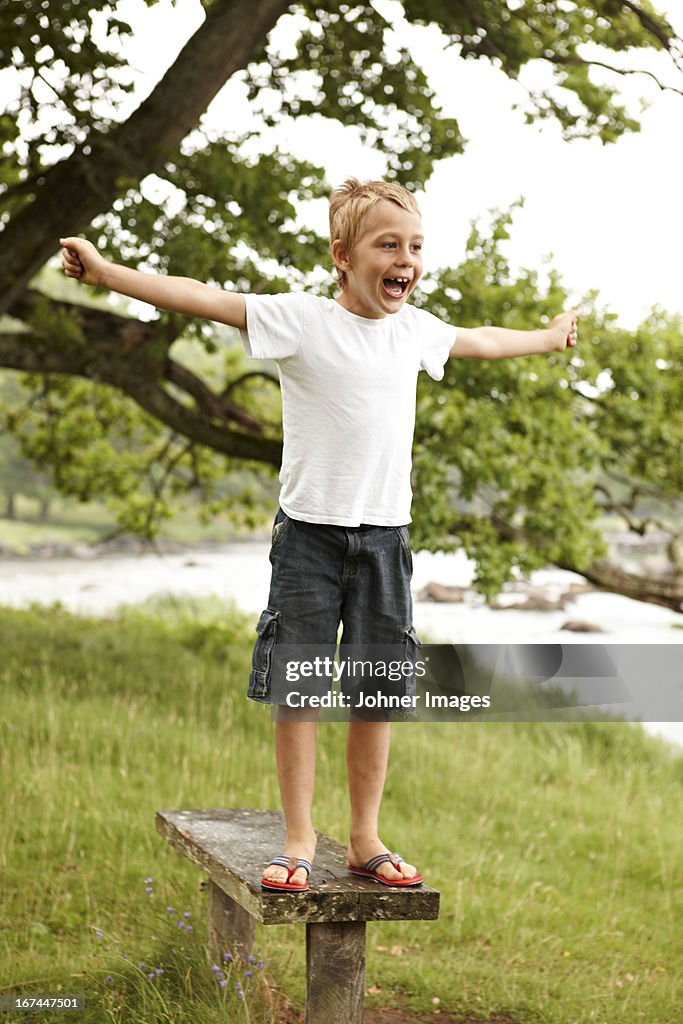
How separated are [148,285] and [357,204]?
0.55m

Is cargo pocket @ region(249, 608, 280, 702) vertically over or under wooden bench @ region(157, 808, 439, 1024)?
over

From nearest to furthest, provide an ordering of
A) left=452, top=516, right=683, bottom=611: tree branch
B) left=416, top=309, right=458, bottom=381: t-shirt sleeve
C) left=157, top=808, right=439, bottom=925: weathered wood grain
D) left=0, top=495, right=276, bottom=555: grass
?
left=157, top=808, right=439, bottom=925: weathered wood grain
left=416, top=309, right=458, bottom=381: t-shirt sleeve
left=452, top=516, right=683, bottom=611: tree branch
left=0, top=495, right=276, bottom=555: grass

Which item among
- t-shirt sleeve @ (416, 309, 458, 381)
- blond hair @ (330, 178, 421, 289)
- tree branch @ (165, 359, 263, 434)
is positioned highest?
tree branch @ (165, 359, 263, 434)

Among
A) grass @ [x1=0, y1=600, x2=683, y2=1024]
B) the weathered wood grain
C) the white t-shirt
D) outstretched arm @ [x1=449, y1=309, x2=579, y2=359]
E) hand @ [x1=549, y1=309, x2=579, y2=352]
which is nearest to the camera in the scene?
the weathered wood grain

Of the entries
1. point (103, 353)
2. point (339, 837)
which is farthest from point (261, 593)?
point (339, 837)

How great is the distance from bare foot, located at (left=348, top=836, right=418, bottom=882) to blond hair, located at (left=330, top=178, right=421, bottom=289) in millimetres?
1353

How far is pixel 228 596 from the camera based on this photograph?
15500 mm

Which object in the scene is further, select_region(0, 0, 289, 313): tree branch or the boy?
select_region(0, 0, 289, 313): tree branch

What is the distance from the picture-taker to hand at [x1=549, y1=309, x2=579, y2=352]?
10.6 feet

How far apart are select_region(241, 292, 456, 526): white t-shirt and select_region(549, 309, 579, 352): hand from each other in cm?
65

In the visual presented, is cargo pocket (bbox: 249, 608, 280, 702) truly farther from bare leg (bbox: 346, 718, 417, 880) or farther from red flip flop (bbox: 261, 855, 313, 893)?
red flip flop (bbox: 261, 855, 313, 893)

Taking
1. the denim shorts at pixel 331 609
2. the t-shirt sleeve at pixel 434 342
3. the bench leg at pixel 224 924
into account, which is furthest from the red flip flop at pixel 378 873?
the t-shirt sleeve at pixel 434 342

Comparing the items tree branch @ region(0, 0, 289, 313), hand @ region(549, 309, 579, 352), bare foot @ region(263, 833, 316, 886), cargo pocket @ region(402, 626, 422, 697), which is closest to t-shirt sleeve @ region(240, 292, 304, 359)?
cargo pocket @ region(402, 626, 422, 697)

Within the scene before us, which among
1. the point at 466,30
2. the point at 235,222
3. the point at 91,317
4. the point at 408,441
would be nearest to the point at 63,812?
the point at 408,441
